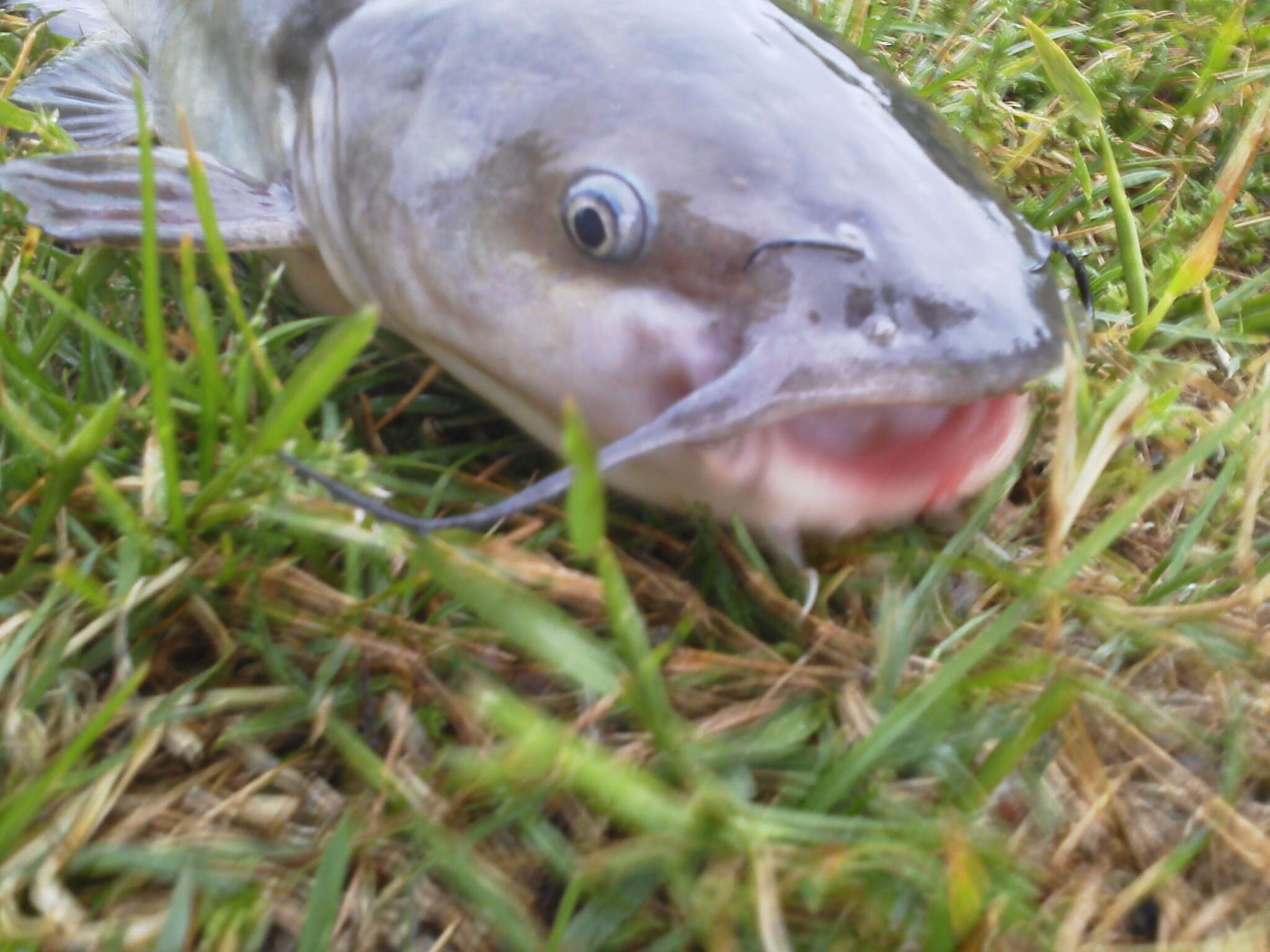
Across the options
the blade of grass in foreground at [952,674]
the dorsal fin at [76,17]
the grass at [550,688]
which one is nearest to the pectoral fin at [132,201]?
the grass at [550,688]

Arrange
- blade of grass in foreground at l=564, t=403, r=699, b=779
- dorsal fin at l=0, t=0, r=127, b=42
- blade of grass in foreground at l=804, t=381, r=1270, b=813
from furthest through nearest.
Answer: dorsal fin at l=0, t=0, r=127, b=42 → blade of grass in foreground at l=804, t=381, r=1270, b=813 → blade of grass in foreground at l=564, t=403, r=699, b=779

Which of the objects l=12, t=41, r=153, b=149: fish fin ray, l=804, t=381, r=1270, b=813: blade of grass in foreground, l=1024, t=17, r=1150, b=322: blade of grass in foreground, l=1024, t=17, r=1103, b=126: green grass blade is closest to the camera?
l=804, t=381, r=1270, b=813: blade of grass in foreground

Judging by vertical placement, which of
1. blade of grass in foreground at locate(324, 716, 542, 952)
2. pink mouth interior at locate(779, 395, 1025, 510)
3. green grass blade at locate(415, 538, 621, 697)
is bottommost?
blade of grass in foreground at locate(324, 716, 542, 952)

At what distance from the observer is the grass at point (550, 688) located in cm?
78

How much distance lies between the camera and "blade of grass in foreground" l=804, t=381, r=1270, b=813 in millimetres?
858

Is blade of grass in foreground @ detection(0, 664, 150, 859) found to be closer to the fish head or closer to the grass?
the grass

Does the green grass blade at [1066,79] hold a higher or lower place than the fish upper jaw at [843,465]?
higher

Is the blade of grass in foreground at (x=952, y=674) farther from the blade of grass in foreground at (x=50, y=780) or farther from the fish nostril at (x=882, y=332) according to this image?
the blade of grass in foreground at (x=50, y=780)

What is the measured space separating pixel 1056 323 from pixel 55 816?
985mm

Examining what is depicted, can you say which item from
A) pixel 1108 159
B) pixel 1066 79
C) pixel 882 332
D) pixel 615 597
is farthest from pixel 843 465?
pixel 1066 79

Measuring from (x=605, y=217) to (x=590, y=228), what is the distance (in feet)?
0.07

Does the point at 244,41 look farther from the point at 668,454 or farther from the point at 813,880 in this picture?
the point at 813,880

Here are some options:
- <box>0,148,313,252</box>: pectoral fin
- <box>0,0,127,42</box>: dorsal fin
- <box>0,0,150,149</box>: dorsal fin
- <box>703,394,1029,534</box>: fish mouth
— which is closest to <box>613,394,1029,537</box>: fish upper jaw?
<box>703,394,1029,534</box>: fish mouth

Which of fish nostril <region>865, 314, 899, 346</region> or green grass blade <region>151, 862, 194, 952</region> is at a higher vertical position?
fish nostril <region>865, 314, 899, 346</region>
